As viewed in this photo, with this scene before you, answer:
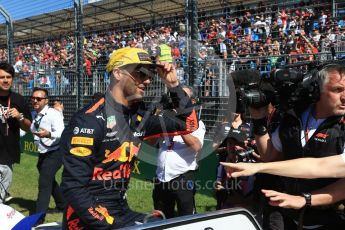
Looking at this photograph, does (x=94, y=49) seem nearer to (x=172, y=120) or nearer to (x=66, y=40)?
(x=66, y=40)

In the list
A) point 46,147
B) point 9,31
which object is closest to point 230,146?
point 46,147

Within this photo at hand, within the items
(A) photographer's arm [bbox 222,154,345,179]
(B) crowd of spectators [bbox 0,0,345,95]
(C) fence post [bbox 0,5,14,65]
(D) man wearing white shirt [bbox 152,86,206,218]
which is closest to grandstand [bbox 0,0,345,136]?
(B) crowd of spectators [bbox 0,0,345,95]

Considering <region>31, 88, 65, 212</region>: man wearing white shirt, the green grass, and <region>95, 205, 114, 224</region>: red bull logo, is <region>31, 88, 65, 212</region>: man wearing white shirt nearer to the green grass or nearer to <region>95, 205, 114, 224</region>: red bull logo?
the green grass

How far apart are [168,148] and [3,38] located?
9.11m

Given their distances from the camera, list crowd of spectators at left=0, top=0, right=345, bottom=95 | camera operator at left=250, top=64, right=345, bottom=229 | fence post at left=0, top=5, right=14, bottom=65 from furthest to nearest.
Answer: fence post at left=0, top=5, right=14, bottom=65
crowd of spectators at left=0, top=0, right=345, bottom=95
camera operator at left=250, top=64, right=345, bottom=229

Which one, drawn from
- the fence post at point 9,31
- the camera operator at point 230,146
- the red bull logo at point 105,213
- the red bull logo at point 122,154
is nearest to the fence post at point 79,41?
the fence post at point 9,31

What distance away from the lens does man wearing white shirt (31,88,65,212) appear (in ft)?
17.2

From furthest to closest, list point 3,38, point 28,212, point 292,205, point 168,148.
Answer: point 3,38
point 28,212
point 168,148
point 292,205

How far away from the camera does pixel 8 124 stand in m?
4.46

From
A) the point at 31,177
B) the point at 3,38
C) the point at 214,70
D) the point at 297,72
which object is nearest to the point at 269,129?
the point at 297,72

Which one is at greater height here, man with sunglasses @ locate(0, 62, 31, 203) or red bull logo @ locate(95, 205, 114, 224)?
man with sunglasses @ locate(0, 62, 31, 203)

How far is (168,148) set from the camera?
13.5ft

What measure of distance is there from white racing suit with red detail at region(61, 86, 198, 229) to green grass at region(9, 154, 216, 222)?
3.00 meters

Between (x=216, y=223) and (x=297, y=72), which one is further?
(x=297, y=72)
